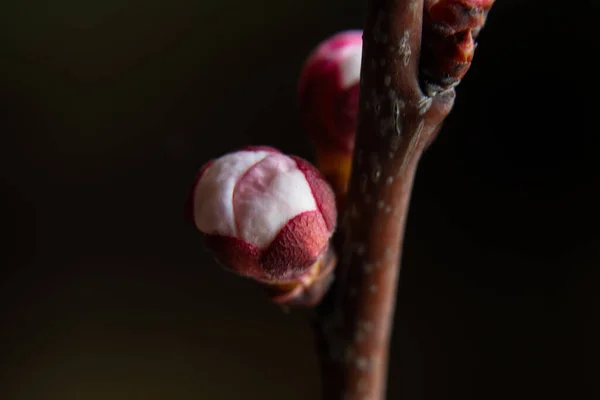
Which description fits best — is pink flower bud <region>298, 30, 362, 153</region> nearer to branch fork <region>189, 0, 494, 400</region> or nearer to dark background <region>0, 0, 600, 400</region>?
branch fork <region>189, 0, 494, 400</region>

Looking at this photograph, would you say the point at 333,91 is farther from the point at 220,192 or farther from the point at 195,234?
the point at 195,234

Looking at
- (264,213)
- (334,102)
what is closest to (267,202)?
(264,213)

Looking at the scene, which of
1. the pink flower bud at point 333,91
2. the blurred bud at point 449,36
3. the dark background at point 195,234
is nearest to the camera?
the blurred bud at point 449,36

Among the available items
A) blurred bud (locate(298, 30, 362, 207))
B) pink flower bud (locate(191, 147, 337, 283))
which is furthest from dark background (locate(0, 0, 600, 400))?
pink flower bud (locate(191, 147, 337, 283))

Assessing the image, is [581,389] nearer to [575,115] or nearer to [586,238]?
[586,238]

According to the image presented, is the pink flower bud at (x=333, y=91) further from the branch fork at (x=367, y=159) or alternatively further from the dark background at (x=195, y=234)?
the dark background at (x=195, y=234)

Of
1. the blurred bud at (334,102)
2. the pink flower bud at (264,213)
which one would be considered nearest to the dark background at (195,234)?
the blurred bud at (334,102)

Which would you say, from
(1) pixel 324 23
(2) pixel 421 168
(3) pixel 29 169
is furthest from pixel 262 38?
(3) pixel 29 169
